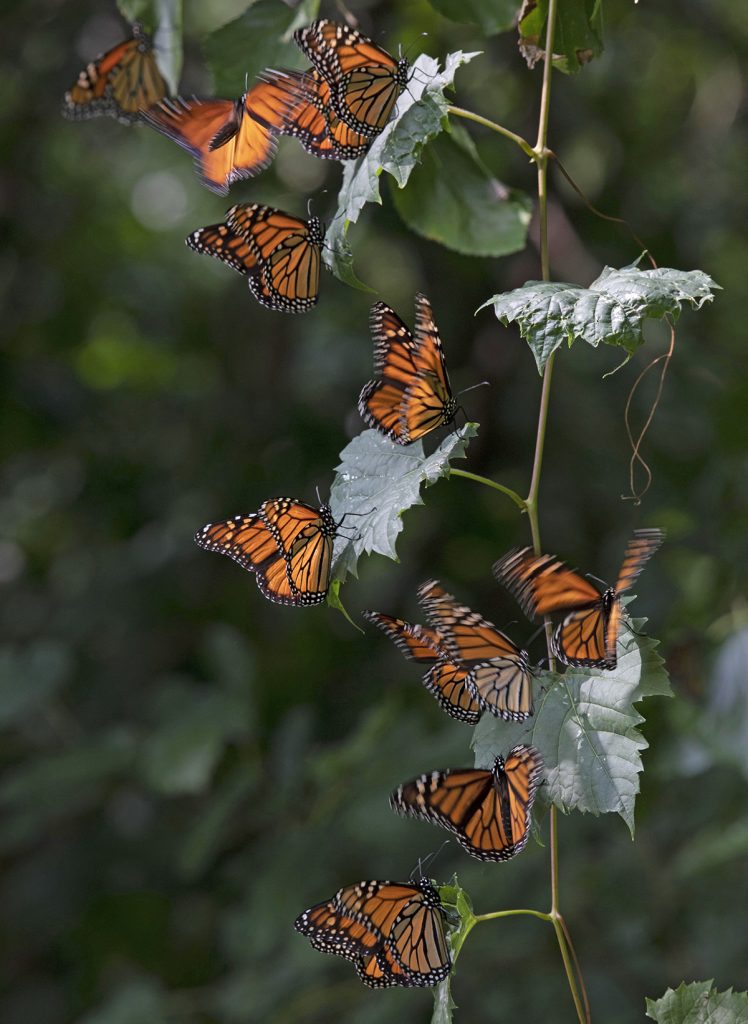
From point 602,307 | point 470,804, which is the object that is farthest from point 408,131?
point 470,804

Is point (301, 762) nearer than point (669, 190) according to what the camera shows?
Yes

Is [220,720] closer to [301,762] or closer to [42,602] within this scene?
[301,762]

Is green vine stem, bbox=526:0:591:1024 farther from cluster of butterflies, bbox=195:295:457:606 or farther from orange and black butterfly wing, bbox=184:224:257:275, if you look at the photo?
orange and black butterfly wing, bbox=184:224:257:275

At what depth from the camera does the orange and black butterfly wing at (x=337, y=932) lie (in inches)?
43.0

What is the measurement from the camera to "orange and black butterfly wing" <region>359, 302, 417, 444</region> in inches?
41.9

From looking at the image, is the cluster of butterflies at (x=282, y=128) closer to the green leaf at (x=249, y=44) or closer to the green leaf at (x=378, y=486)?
the green leaf at (x=249, y=44)

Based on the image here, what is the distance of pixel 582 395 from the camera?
2916 mm

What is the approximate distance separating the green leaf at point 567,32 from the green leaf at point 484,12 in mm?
130

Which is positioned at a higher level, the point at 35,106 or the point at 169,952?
the point at 35,106

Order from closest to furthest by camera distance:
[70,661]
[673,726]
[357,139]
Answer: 1. [357,139]
2. [673,726]
3. [70,661]

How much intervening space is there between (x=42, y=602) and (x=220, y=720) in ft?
3.54

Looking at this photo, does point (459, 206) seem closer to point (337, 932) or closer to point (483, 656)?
point (483, 656)

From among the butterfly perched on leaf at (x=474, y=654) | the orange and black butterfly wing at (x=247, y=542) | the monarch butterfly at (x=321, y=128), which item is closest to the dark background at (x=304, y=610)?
the orange and black butterfly wing at (x=247, y=542)

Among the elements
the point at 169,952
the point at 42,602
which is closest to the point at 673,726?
the point at 169,952
